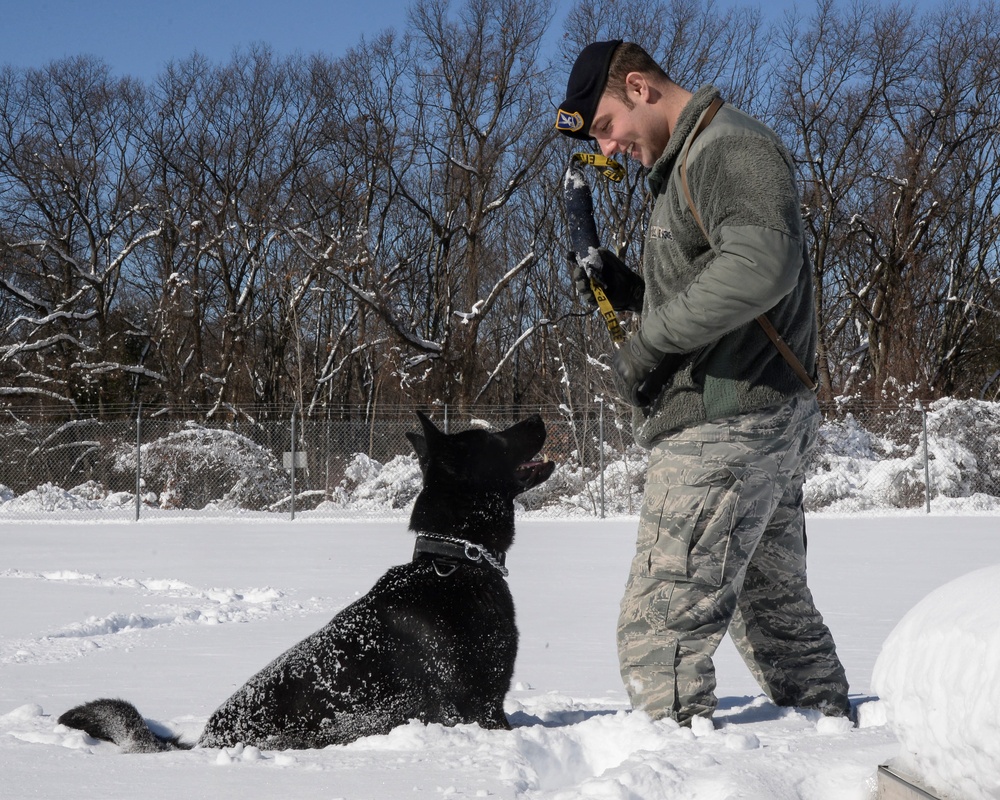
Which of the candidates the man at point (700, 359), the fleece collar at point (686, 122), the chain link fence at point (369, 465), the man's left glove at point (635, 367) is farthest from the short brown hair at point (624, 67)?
the chain link fence at point (369, 465)

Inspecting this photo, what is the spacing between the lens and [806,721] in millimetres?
2426

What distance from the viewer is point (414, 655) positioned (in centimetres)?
253

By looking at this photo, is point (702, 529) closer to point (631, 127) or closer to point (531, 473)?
point (531, 473)

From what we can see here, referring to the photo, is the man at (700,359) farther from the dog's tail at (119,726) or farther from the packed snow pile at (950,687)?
the dog's tail at (119,726)

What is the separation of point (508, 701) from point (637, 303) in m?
1.39

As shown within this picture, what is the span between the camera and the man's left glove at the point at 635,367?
231cm

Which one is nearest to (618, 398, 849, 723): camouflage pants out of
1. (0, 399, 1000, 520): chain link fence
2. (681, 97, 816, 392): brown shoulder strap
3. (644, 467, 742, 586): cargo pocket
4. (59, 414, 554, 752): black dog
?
(644, 467, 742, 586): cargo pocket

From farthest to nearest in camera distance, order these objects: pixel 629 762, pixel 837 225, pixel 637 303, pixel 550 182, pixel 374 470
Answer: pixel 550 182 → pixel 837 225 → pixel 374 470 → pixel 637 303 → pixel 629 762

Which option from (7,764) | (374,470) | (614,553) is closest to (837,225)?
(374,470)

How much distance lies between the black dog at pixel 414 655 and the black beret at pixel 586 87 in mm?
1086

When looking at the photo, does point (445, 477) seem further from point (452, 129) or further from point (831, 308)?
point (831, 308)

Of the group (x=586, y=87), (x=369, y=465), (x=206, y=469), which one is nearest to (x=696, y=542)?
(x=586, y=87)

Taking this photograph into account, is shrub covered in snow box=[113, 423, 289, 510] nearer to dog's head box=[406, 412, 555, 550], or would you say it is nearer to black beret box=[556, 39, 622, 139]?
A: dog's head box=[406, 412, 555, 550]

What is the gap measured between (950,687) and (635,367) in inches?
46.9
